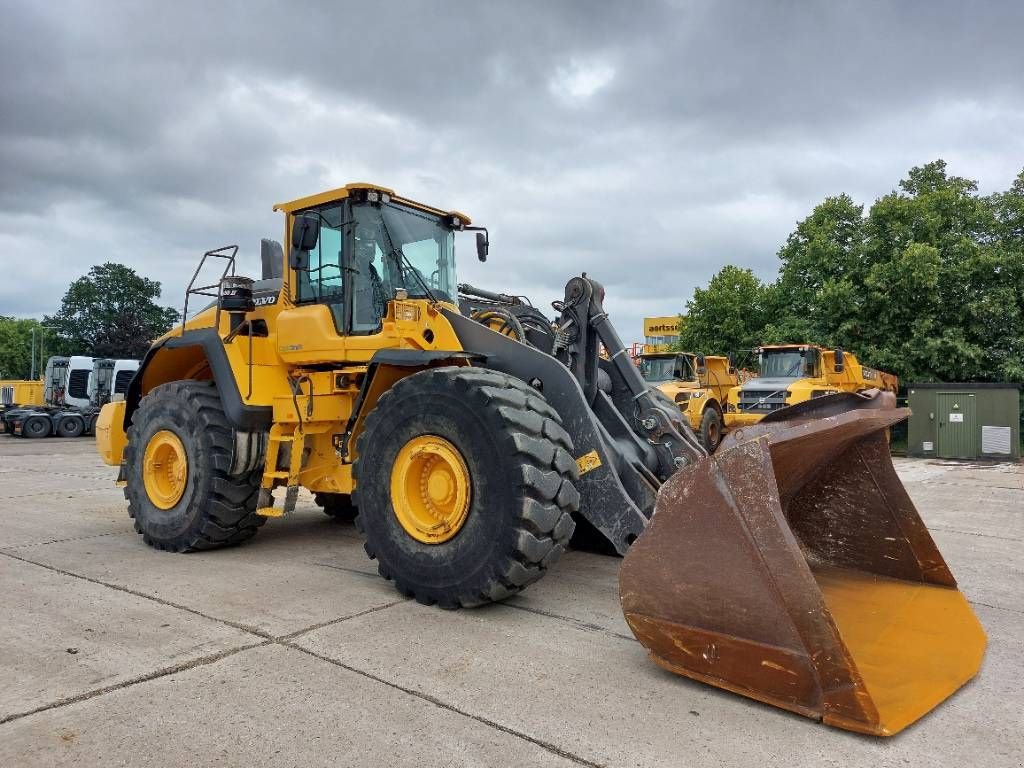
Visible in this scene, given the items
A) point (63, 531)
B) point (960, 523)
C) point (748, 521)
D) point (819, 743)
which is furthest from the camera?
point (960, 523)

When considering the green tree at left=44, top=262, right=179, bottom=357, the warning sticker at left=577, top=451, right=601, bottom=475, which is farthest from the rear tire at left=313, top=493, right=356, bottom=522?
the green tree at left=44, top=262, right=179, bottom=357

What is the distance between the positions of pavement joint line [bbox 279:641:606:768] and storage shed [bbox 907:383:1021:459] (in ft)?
64.6

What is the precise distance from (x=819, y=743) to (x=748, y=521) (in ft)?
2.70

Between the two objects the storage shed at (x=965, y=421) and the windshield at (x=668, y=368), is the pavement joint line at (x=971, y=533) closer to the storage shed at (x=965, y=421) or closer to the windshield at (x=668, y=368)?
the windshield at (x=668, y=368)

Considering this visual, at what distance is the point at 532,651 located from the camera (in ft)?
11.9

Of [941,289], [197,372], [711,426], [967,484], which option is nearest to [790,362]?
[711,426]

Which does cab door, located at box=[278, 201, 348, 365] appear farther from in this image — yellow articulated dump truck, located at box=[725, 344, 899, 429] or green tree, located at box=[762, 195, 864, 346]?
green tree, located at box=[762, 195, 864, 346]

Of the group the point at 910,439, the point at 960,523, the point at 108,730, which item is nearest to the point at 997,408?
the point at 910,439

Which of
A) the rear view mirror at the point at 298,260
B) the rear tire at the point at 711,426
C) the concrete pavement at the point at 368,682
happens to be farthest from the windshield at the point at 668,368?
the rear view mirror at the point at 298,260

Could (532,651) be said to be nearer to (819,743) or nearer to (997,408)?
(819,743)

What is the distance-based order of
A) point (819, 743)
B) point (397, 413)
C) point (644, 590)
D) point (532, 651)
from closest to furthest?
point (819, 743) → point (644, 590) → point (532, 651) → point (397, 413)

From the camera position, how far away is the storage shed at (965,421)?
18984mm

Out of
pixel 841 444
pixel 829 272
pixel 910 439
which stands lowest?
pixel 910 439

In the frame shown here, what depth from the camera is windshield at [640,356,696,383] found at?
18.2 meters
